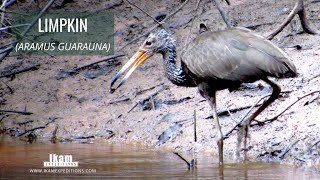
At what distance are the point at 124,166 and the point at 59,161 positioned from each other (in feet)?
3.22

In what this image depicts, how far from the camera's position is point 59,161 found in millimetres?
9297

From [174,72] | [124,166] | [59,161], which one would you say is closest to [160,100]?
[174,72]

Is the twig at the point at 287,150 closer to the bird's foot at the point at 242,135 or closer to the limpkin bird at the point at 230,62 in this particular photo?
the bird's foot at the point at 242,135

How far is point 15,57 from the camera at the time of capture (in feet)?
45.3

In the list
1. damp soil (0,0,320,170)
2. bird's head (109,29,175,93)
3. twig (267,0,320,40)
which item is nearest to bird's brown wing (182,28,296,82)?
bird's head (109,29,175,93)

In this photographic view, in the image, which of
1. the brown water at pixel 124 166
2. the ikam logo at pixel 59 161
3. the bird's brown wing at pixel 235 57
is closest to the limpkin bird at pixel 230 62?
the bird's brown wing at pixel 235 57

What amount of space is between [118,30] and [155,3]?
1010 millimetres

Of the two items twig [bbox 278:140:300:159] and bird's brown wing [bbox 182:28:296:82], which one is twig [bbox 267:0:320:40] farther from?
twig [bbox 278:140:300:159]

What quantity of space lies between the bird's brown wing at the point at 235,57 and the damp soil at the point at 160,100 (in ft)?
3.11

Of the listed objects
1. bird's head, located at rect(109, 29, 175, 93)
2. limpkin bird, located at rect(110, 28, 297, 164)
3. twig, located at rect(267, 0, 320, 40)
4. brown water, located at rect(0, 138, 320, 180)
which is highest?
twig, located at rect(267, 0, 320, 40)

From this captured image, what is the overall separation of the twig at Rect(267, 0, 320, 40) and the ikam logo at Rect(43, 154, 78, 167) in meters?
3.33

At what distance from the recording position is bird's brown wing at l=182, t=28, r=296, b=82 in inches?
328

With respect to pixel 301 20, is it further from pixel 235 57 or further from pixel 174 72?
pixel 235 57

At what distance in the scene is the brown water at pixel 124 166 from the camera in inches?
313
